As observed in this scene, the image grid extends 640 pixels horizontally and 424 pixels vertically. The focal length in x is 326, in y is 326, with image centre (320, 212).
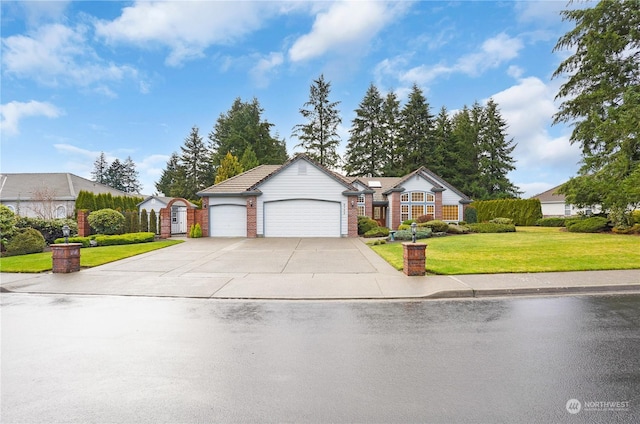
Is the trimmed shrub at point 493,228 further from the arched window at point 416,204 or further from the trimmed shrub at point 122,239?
the trimmed shrub at point 122,239

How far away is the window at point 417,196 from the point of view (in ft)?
91.3

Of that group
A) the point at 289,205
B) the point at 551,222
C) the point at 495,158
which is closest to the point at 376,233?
the point at 289,205

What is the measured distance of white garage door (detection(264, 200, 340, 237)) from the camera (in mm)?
21594

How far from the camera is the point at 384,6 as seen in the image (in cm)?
1353

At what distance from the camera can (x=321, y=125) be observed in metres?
43.4

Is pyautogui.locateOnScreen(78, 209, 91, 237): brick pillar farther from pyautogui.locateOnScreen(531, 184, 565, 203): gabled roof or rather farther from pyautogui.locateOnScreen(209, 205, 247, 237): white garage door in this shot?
pyautogui.locateOnScreen(531, 184, 565, 203): gabled roof

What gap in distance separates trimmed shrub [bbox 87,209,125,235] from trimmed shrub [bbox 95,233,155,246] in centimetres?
206

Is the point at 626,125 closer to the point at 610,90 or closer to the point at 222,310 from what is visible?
the point at 610,90

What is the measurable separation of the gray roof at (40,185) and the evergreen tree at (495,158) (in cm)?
4729

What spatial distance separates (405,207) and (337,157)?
711 inches

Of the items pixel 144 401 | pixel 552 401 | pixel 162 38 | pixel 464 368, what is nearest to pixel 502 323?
pixel 464 368

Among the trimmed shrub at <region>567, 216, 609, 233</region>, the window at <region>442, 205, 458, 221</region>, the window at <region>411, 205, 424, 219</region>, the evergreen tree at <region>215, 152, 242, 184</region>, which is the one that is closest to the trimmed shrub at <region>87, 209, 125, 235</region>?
the evergreen tree at <region>215, 152, 242, 184</region>

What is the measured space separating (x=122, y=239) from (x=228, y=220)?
6416mm

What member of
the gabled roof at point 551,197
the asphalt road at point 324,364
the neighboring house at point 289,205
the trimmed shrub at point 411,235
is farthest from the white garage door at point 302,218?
the gabled roof at point 551,197
